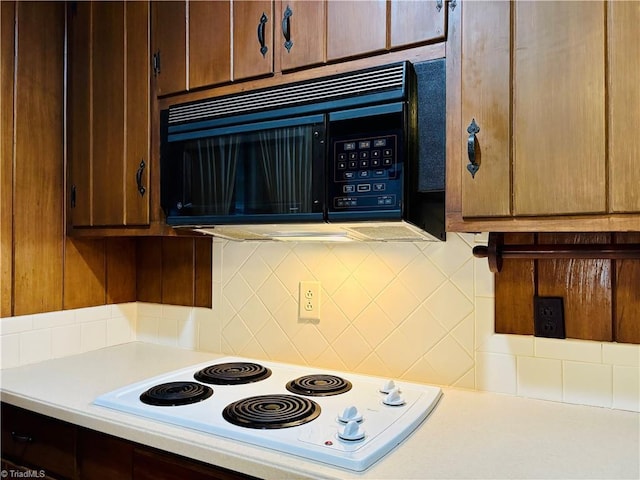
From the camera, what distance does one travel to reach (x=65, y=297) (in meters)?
1.81

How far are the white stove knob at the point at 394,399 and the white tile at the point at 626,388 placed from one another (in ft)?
1.78

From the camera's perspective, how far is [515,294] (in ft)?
4.33

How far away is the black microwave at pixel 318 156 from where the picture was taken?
1.15 metres

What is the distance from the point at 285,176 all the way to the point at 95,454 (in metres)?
0.90

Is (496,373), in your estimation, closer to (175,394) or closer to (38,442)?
(175,394)

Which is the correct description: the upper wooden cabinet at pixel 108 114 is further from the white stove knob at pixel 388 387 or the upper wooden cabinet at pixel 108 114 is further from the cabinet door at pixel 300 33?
the white stove knob at pixel 388 387

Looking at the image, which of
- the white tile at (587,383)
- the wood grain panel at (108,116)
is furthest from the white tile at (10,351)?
the white tile at (587,383)

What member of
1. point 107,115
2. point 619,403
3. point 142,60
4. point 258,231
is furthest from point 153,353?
point 619,403

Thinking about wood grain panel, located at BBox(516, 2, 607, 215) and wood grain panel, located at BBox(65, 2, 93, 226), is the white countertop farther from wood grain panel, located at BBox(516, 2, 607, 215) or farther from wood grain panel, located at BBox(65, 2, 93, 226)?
wood grain panel, located at BBox(65, 2, 93, 226)

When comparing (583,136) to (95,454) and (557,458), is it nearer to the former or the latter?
(557,458)

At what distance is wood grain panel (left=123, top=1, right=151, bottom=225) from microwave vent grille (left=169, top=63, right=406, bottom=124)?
5.9 inches

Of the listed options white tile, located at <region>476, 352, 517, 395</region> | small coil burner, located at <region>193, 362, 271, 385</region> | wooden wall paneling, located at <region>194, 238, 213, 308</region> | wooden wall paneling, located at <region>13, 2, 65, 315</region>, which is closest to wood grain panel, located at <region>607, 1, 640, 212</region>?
white tile, located at <region>476, 352, 517, 395</region>

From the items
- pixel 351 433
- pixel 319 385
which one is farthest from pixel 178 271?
pixel 351 433

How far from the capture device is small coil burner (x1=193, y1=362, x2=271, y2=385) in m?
1.43
